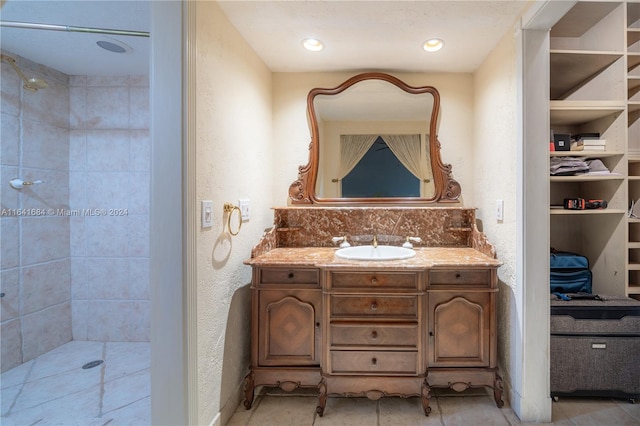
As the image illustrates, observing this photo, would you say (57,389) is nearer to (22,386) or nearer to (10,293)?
(22,386)

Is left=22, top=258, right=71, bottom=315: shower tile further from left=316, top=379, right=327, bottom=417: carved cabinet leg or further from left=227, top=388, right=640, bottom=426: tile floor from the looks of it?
left=316, top=379, right=327, bottom=417: carved cabinet leg

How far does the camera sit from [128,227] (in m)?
2.44

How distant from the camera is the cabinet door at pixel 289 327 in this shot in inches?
65.9

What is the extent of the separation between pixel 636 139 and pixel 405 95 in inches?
59.2

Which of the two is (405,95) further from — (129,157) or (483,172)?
(129,157)

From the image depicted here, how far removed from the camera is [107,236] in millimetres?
2436

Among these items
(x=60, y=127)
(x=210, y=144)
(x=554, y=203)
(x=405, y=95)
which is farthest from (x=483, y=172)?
(x=60, y=127)

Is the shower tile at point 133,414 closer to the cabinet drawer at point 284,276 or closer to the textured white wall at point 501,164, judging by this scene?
the cabinet drawer at point 284,276

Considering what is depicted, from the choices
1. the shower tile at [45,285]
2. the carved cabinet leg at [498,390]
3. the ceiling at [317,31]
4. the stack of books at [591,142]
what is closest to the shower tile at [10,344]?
the shower tile at [45,285]

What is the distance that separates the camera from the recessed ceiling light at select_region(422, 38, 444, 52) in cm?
182

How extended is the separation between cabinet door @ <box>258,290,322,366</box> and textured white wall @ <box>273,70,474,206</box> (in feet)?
2.77

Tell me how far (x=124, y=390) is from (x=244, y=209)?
1401 mm

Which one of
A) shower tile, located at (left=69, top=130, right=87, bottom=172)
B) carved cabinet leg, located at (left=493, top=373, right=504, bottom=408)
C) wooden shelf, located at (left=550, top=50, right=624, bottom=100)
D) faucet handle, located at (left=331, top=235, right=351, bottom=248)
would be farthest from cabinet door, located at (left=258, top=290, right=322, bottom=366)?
wooden shelf, located at (left=550, top=50, right=624, bottom=100)

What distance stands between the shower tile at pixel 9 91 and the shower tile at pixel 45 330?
147cm
